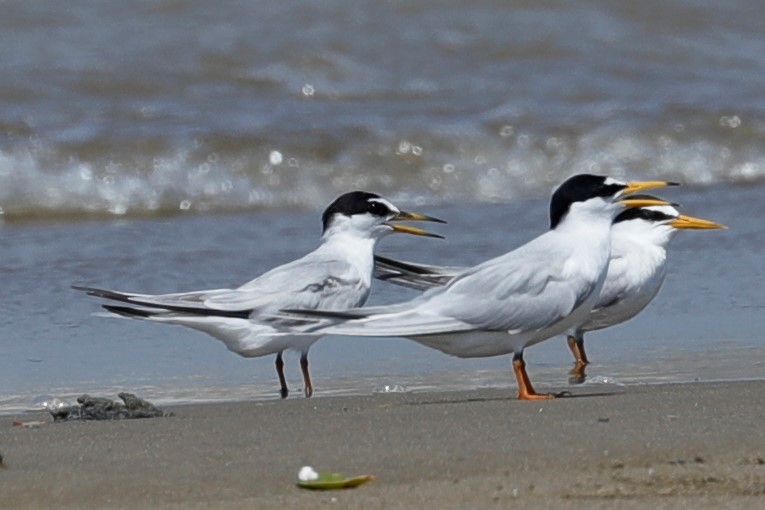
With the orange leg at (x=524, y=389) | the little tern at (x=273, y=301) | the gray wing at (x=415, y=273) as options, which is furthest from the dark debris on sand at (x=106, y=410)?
the gray wing at (x=415, y=273)

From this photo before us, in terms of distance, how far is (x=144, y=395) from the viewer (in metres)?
5.20

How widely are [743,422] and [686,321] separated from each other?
7.16ft

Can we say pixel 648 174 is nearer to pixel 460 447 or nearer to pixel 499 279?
pixel 499 279

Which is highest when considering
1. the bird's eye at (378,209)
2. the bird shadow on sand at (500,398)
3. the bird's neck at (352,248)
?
the bird's eye at (378,209)

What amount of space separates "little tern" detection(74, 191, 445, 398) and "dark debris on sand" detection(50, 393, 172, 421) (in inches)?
18.4

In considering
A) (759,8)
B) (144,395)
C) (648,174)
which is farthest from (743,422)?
(759,8)

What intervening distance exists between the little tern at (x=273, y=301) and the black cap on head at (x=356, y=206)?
82 millimetres

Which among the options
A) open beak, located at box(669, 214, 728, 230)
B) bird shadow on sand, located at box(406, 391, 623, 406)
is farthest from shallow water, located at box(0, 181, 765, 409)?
bird shadow on sand, located at box(406, 391, 623, 406)

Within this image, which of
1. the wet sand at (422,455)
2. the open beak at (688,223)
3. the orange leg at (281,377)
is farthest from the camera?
the open beak at (688,223)

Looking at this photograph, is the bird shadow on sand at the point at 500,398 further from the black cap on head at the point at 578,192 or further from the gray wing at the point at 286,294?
the gray wing at the point at 286,294

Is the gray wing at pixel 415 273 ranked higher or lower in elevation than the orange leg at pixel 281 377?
higher

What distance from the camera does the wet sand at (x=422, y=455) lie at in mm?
3391

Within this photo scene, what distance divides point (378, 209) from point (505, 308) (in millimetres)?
1327

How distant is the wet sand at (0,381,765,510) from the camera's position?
3391mm
